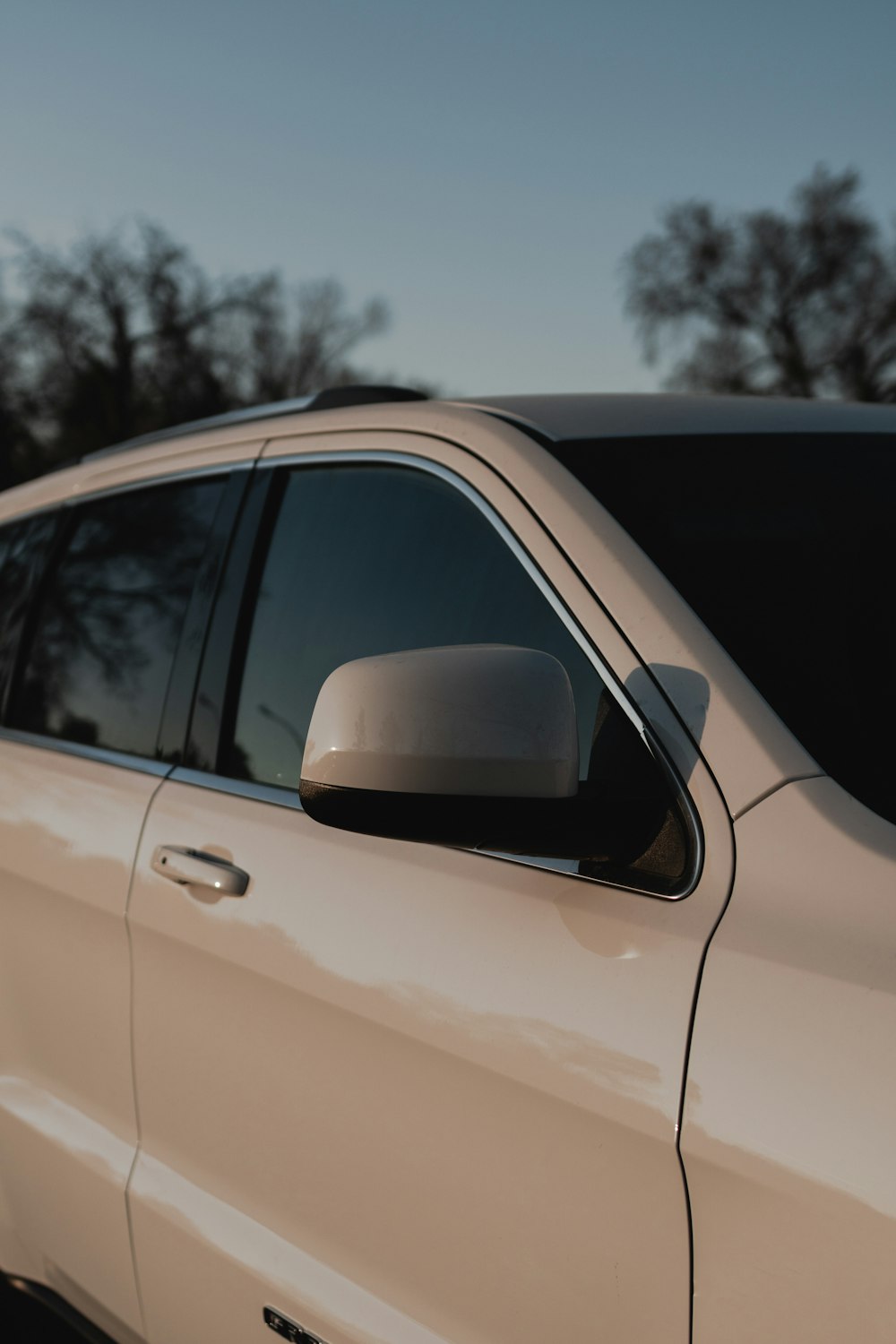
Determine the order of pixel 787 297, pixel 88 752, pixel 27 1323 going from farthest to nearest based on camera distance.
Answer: pixel 787 297 → pixel 27 1323 → pixel 88 752

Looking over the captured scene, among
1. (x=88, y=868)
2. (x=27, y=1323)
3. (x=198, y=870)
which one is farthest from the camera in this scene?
(x=27, y=1323)

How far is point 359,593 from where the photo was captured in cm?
200

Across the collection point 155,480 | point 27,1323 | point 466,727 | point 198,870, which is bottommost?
point 27,1323

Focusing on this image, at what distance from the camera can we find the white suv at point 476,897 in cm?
125

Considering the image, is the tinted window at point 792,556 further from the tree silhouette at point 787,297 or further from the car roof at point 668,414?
the tree silhouette at point 787,297

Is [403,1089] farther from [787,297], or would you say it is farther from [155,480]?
[787,297]

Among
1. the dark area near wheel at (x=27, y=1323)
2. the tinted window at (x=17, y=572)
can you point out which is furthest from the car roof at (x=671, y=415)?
the dark area near wheel at (x=27, y=1323)

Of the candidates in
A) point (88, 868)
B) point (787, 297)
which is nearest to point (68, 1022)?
point (88, 868)

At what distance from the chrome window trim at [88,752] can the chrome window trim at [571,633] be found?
9 centimetres

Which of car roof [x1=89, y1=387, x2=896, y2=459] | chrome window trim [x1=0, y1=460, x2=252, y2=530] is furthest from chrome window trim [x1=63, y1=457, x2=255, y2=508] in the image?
car roof [x1=89, y1=387, x2=896, y2=459]

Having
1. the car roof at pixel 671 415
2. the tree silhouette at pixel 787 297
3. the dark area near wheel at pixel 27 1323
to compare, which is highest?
the tree silhouette at pixel 787 297

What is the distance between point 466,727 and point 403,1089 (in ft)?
1.63

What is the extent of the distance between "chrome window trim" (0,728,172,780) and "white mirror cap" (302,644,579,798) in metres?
0.98

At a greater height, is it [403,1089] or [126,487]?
[126,487]
